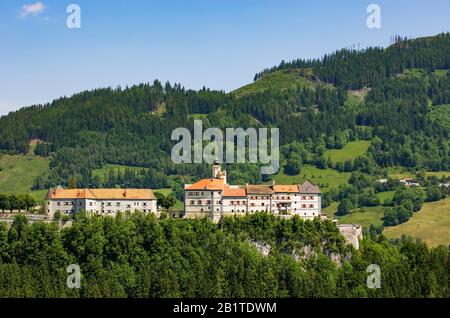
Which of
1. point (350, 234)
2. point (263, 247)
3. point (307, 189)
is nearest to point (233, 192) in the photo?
point (263, 247)

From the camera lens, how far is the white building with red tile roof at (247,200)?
14812 centimetres

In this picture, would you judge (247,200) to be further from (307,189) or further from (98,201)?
(98,201)

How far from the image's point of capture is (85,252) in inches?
5517

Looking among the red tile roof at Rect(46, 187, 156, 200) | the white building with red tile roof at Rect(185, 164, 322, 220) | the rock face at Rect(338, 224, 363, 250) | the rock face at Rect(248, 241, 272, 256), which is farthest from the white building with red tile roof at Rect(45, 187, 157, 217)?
the rock face at Rect(338, 224, 363, 250)

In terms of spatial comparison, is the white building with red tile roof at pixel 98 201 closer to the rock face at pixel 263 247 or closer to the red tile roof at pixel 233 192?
the red tile roof at pixel 233 192

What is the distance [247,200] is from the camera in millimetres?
148875

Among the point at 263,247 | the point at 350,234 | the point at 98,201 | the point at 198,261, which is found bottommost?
the point at 198,261

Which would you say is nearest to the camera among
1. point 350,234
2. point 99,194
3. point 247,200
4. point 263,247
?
point 263,247

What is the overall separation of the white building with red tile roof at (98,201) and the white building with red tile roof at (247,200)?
5917mm

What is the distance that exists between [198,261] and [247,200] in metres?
13.7
